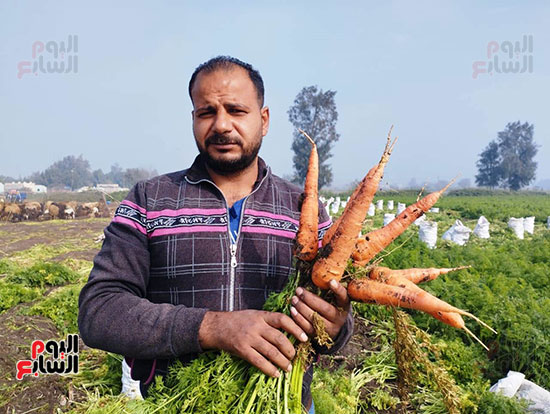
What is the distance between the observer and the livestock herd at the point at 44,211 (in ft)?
83.3

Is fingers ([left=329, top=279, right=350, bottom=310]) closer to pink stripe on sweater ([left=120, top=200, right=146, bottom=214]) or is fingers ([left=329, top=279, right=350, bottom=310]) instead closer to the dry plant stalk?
the dry plant stalk

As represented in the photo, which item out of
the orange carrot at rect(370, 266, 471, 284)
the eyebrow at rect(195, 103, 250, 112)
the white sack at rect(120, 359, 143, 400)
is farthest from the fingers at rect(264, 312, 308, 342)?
the white sack at rect(120, 359, 143, 400)

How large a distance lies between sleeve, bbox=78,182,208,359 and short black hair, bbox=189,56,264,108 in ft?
2.95

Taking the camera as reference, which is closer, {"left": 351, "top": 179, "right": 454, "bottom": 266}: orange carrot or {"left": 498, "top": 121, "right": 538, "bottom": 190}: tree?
{"left": 351, "top": 179, "right": 454, "bottom": 266}: orange carrot

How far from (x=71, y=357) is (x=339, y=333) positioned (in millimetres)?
4796

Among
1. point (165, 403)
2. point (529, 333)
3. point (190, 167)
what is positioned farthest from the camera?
point (529, 333)

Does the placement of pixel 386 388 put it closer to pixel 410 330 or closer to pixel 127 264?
pixel 410 330

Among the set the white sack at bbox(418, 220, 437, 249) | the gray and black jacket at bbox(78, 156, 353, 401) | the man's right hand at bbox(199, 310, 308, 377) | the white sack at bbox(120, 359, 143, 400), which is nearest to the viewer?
the man's right hand at bbox(199, 310, 308, 377)

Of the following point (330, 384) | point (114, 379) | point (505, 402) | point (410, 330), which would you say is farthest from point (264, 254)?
point (114, 379)

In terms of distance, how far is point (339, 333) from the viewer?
1696mm

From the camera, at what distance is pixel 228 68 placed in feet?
6.12

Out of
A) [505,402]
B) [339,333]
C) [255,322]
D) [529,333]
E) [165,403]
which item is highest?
[255,322]

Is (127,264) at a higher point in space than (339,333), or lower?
higher

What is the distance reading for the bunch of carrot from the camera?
1.71 m
